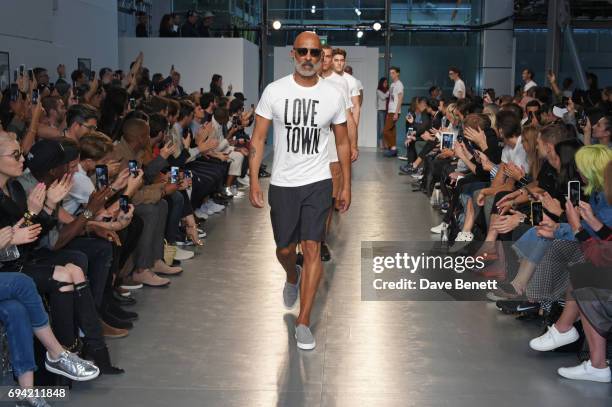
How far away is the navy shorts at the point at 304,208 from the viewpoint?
14.7 ft

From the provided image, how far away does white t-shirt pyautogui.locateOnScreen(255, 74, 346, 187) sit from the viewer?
444cm

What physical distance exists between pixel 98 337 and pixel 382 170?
379 inches

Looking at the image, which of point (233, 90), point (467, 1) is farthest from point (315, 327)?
point (467, 1)

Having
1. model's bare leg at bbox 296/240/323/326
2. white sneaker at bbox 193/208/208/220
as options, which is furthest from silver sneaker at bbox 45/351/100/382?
white sneaker at bbox 193/208/208/220

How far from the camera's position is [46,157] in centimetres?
409

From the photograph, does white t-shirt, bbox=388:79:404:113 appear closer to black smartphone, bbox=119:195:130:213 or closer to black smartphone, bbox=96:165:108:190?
black smartphone, bbox=119:195:130:213

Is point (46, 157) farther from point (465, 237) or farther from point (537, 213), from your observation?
point (465, 237)

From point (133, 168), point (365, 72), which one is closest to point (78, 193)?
point (133, 168)

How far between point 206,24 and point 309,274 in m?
13.1

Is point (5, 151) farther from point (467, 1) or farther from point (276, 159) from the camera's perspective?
point (467, 1)

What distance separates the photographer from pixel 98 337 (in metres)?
3.87

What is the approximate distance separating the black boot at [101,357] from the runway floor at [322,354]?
5 cm

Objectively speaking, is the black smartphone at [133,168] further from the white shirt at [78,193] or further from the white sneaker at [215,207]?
the white sneaker at [215,207]

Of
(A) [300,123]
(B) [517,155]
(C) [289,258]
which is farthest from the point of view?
(B) [517,155]
